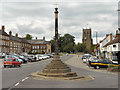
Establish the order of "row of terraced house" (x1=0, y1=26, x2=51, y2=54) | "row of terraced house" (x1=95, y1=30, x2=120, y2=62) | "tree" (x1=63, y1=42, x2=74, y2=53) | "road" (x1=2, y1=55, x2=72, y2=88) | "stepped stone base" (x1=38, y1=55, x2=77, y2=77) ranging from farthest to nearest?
"tree" (x1=63, y1=42, x2=74, y2=53) → "row of terraced house" (x1=0, y1=26, x2=51, y2=54) → "row of terraced house" (x1=95, y1=30, x2=120, y2=62) → "stepped stone base" (x1=38, y1=55, x2=77, y2=77) → "road" (x1=2, y1=55, x2=72, y2=88)

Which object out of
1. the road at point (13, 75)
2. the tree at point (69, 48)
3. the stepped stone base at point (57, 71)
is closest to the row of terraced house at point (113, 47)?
the road at point (13, 75)

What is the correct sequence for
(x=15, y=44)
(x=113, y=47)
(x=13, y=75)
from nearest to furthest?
(x=13, y=75)
(x=113, y=47)
(x=15, y=44)

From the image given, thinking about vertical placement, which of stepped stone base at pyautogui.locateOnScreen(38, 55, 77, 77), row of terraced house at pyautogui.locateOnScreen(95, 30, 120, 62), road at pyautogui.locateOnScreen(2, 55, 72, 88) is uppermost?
row of terraced house at pyautogui.locateOnScreen(95, 30, 120, 62)

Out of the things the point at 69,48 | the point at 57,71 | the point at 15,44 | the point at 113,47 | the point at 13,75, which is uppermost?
the point at 15,44

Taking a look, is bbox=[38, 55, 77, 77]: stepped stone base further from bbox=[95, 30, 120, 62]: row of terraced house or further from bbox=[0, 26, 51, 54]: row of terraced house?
bbox=[0, 26, 51, 54]: row of terraced house

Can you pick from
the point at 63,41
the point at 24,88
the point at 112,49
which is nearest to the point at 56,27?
the point at 24,88

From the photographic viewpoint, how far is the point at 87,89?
1194 centimetres

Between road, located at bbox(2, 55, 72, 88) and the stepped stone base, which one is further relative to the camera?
the stepped stone base

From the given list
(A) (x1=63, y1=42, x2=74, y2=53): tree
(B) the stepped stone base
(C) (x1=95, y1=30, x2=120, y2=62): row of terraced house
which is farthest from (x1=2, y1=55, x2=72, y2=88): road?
(A) (x1=63, y1=42, x2=74, y2=53): tree

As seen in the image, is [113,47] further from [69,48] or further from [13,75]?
[69,48]

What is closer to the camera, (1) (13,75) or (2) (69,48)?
(1) (13,75)

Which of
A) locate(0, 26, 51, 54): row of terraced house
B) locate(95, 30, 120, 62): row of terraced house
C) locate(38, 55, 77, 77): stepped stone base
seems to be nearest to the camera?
locate(38, 55, 77, 77): stepped stone base

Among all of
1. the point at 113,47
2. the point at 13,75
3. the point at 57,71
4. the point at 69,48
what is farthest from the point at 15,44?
the point at 57,71

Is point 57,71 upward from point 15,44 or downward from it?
downward
